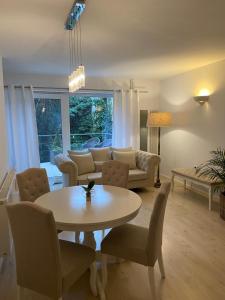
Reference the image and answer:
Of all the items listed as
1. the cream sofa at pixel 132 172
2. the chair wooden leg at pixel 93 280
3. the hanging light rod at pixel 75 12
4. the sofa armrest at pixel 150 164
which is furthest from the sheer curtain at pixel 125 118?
the chair wooden leg at pixel 93 280

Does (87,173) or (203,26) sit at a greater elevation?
(203,26)

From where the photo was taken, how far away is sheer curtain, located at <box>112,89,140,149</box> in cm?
553

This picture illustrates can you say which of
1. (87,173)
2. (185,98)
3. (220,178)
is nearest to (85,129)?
(87,173)

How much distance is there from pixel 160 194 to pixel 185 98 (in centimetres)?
366

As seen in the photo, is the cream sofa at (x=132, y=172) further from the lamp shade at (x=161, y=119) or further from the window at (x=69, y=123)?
the window at (x=69, y=123)

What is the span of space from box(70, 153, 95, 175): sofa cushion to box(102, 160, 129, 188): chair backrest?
5.23ft

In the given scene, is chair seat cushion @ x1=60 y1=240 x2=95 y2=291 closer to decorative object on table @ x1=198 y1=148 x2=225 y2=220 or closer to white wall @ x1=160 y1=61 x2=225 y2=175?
decorative object on table @ x1=198 y1=148 x2=225 y2=220

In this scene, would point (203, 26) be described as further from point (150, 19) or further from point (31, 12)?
point (31, 12)

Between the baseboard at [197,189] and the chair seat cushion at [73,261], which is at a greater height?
the chair seat cushion at [73,261]

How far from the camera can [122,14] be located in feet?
7.16

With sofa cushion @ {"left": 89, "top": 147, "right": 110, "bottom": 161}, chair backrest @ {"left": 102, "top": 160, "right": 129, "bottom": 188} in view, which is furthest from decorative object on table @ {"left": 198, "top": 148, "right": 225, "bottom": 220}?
sofa cushion @ {"left": 89, "top": 147, "right": 110, "bottom": 161}

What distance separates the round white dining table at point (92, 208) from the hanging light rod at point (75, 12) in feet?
5.44

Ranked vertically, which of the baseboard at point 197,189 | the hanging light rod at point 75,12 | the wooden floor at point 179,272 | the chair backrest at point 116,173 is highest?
the hanging light rod at point 75,12

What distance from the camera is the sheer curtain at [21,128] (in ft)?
15.5
